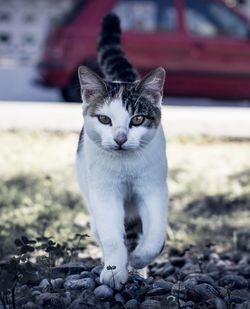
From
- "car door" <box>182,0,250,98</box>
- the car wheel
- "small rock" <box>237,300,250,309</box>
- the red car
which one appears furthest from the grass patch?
"car door" <box>182,0,250,98</box>

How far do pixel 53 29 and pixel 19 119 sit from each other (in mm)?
2768

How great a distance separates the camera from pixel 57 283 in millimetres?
3652

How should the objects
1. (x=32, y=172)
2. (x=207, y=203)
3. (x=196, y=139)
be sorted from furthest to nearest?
(x=196, y=139), (x=32, y=172), (x=207, y=203)

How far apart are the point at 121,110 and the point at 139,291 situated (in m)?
0.80

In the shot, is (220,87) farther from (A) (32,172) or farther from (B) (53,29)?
(A) (32,172)

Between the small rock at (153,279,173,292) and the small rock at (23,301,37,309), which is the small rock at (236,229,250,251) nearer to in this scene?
the small rock at (153,279,173,292)

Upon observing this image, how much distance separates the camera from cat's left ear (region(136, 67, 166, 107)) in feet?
11.7

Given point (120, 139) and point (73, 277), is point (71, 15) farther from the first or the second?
point (120, 139)

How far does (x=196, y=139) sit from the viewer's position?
8.40 meters

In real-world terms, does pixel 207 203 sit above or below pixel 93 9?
below

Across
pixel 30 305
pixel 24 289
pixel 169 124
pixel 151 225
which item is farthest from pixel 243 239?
pixel 169 124

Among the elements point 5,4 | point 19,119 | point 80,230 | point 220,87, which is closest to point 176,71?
point 220,87

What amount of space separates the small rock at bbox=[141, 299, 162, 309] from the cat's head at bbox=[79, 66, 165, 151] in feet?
2.21

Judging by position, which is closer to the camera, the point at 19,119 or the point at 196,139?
the point at 196,139
